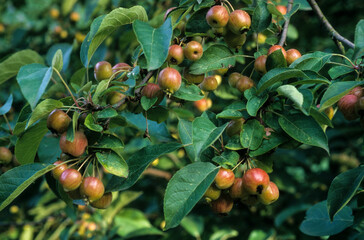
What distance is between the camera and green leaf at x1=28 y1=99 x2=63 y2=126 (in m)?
0.98

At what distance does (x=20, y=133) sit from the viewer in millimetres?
1152

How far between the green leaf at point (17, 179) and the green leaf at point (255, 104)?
58 centimetres

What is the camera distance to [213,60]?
112 centimetres

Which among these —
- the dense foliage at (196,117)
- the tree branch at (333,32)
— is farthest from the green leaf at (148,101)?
the tree branch at (333,32)

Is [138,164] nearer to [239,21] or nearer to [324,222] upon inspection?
[239,21]

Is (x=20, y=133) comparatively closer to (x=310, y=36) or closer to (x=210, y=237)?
(x=210, y=237)

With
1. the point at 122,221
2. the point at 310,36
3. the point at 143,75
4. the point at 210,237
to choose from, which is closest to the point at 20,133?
the point at 143,75

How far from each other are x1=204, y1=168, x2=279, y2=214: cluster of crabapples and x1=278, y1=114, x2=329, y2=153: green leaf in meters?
0.13

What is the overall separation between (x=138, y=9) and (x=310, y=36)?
84.2 inches

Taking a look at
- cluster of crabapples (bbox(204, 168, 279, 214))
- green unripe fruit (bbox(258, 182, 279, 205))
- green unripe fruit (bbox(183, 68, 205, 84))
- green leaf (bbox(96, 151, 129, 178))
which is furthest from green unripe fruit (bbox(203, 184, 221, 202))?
green unripe fruit (bbox(183, 68, 205, 84))

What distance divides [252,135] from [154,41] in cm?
36

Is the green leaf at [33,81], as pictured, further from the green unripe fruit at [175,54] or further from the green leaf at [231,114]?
the green leaf at [231,114]

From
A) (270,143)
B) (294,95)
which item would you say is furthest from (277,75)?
(270,143)

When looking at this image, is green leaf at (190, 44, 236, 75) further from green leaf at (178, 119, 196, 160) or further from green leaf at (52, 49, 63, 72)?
green leaf at (52, 49, 63, 72)
